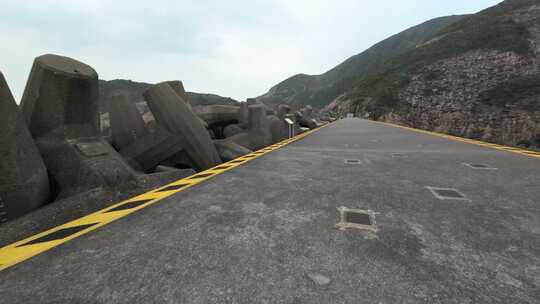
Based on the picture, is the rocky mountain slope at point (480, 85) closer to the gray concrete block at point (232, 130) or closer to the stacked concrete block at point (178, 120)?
the gray concrete block at point (232, 130)

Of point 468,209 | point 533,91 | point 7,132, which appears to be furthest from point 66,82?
point 533,91

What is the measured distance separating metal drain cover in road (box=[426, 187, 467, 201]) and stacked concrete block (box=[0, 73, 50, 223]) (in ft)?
16.5

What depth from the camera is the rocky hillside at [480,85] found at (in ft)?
77.2

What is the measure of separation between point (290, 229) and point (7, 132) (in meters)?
3.50

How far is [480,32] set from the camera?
42.5 meters

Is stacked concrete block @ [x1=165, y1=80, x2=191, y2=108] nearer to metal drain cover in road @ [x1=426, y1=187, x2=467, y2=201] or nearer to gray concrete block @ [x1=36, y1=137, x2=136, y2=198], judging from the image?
gray concrete block @ [x1=36, y1=137, x2=136, y2=198]

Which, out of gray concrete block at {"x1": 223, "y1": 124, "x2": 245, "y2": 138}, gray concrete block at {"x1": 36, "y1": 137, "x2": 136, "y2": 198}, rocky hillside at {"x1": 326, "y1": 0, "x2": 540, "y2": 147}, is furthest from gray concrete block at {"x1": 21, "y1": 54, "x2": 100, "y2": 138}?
rocky hillside at {"x1": 326, "y1": 0, "x2": 540, "y2": 147}

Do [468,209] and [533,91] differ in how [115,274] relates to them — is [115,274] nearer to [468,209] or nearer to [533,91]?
[468,209]

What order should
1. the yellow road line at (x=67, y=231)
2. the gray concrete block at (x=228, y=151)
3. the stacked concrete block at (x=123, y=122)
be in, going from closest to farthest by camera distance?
the yellow road line at (x=67, y=231) → the stacked concrete block at (x=123, y=122) → the gray concrete block at (x=228, y=151)

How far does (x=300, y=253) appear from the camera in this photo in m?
1.48

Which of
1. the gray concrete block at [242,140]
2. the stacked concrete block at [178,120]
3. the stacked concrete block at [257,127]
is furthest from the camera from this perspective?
the stacked concrete block at [257,127]

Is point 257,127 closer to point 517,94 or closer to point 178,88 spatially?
point 178,88

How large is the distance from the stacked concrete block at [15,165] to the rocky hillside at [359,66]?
108786 millimetres

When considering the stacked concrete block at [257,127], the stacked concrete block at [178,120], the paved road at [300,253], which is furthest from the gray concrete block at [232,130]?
the paved road at [300,253]
